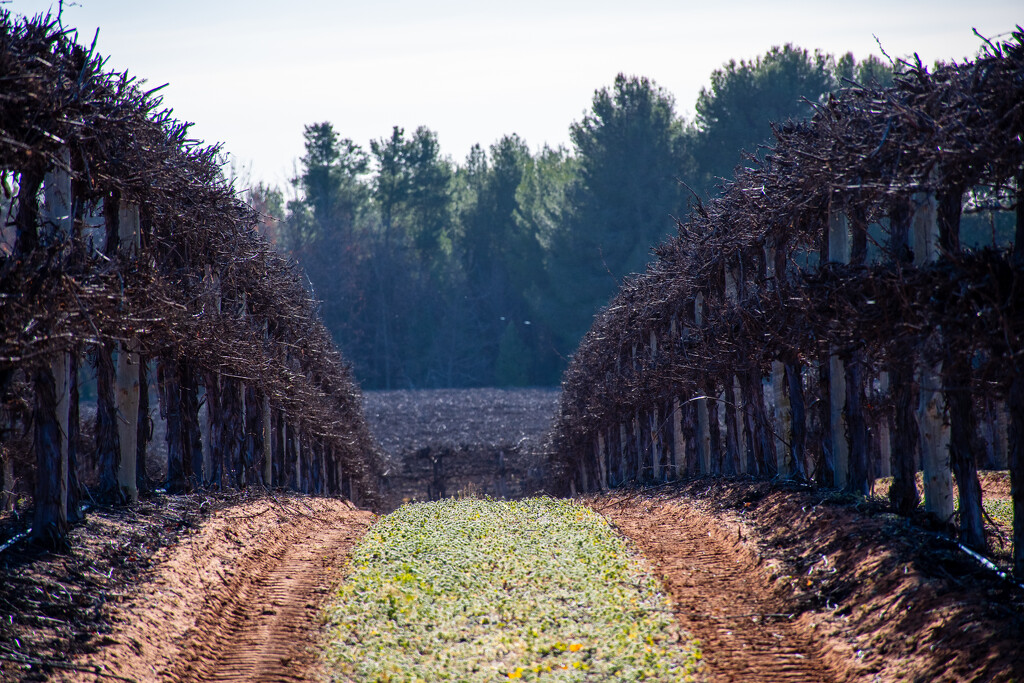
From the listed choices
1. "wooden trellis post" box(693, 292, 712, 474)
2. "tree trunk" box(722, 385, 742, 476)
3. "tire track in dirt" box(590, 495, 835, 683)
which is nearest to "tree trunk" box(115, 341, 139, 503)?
"tire track in dirt" box(590, 495, 835, 683)

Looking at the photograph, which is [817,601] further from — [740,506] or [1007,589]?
[740,506]

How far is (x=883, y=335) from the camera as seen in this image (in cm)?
866

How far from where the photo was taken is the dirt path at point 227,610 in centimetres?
772

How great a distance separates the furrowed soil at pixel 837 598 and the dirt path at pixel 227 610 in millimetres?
3765

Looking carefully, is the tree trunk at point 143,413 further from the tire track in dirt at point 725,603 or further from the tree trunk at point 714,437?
the tree trunk at point 714,437

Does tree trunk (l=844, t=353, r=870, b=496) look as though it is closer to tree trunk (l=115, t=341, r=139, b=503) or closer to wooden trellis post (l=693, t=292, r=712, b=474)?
wooden trellis post (l=693, t=292, r=712, b=474)

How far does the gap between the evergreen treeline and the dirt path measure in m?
48.4

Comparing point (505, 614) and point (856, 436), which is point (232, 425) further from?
point (856, 436)

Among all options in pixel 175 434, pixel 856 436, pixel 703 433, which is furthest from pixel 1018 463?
pixel 175 434

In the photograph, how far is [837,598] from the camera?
28.6 ft

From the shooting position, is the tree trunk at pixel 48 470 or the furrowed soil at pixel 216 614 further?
the tree trunk at pixel 48 470

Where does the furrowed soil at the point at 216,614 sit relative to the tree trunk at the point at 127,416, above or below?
below

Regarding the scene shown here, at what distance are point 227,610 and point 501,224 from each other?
71039 millimetres

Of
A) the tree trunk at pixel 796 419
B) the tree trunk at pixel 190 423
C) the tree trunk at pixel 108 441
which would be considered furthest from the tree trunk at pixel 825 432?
the tree trunk at pixel 190 423
